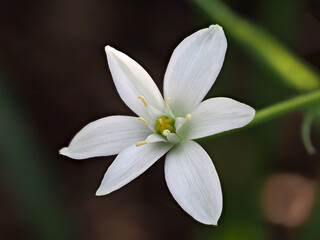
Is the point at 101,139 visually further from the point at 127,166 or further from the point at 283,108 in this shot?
the point at 283,108

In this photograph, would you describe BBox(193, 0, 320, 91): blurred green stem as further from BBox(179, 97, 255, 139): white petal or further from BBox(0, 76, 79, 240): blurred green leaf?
BBox(0, 76, 79, 240): blurred green leaf

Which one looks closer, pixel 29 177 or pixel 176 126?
pixel 176 126

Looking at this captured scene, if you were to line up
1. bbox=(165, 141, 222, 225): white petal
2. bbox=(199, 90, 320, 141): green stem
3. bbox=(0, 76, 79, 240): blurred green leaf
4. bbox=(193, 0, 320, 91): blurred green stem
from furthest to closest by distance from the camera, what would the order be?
1. bbox=(0, 76, 79, 240): blurred green leaf
2. bbox=(193, 0, 320, 91): blurred green stem
3. bbox=(199, 90, 320, 141): green stem
4. bbox=(165, 141, 222, 225): white petal

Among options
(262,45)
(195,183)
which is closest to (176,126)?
(195,183)

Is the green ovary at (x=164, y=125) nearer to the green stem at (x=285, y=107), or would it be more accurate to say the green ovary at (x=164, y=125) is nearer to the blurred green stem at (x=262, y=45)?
the green stem at (x=285, y=107)

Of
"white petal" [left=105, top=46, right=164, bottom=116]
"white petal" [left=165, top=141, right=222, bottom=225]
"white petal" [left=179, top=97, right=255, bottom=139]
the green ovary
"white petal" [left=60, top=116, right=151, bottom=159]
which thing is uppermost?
"white petal" [left=105, top=46, right=164, bottom=116]

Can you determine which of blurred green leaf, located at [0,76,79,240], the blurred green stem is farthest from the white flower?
blurred green leaf, located at [0,76,79,240]

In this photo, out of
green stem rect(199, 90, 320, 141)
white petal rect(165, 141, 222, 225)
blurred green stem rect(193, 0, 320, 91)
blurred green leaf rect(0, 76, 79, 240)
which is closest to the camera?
white petal rect(165, 141, 222, 225)

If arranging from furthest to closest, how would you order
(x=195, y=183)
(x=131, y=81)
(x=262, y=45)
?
(x=262, y=45) < (x=131, y=81) < (x=195, y=183)
